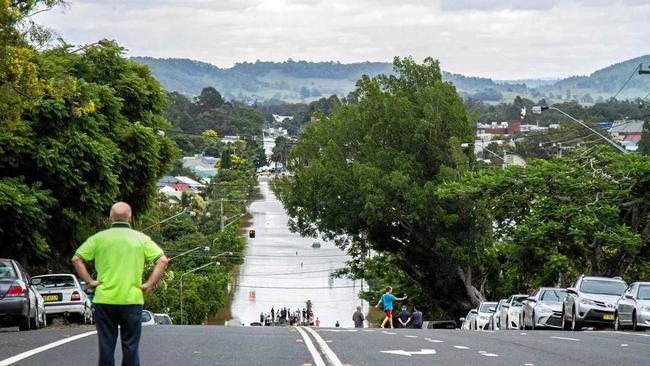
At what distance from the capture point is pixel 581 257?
52.5 metres

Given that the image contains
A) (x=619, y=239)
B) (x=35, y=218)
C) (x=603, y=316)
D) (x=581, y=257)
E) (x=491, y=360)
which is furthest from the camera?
(x=581, y=257)

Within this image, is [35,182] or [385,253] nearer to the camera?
[35,182]

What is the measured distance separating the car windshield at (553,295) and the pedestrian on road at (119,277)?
24188 millimetres

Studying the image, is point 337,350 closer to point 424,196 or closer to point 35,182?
point 35,182

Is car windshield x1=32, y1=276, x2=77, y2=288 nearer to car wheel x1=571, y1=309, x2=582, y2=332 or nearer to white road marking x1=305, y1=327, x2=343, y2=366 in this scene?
car wheel x1=571, y1=309, x2=582, y2=332

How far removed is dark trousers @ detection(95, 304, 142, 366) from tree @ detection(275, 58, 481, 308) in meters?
49.0

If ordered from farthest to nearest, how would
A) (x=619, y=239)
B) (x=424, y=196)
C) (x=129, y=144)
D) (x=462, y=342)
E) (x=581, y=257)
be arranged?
(x=424, y=196)
(x=581, y=257)
(x=619, y=239)
(x=129, y=144)
(x=462, y=342)

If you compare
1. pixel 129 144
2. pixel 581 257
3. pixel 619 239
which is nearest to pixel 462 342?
pixel 129 144

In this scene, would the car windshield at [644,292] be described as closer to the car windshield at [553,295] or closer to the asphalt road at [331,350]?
the car windshield at [553,295]

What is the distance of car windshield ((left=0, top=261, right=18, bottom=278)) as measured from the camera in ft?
88.6

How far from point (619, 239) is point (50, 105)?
70.7 ft

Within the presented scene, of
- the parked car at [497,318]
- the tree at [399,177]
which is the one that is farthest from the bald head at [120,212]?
the tree at [399,177]

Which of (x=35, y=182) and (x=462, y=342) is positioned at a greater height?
(x=35, y=182)

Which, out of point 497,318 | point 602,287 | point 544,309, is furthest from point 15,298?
point 497,318
